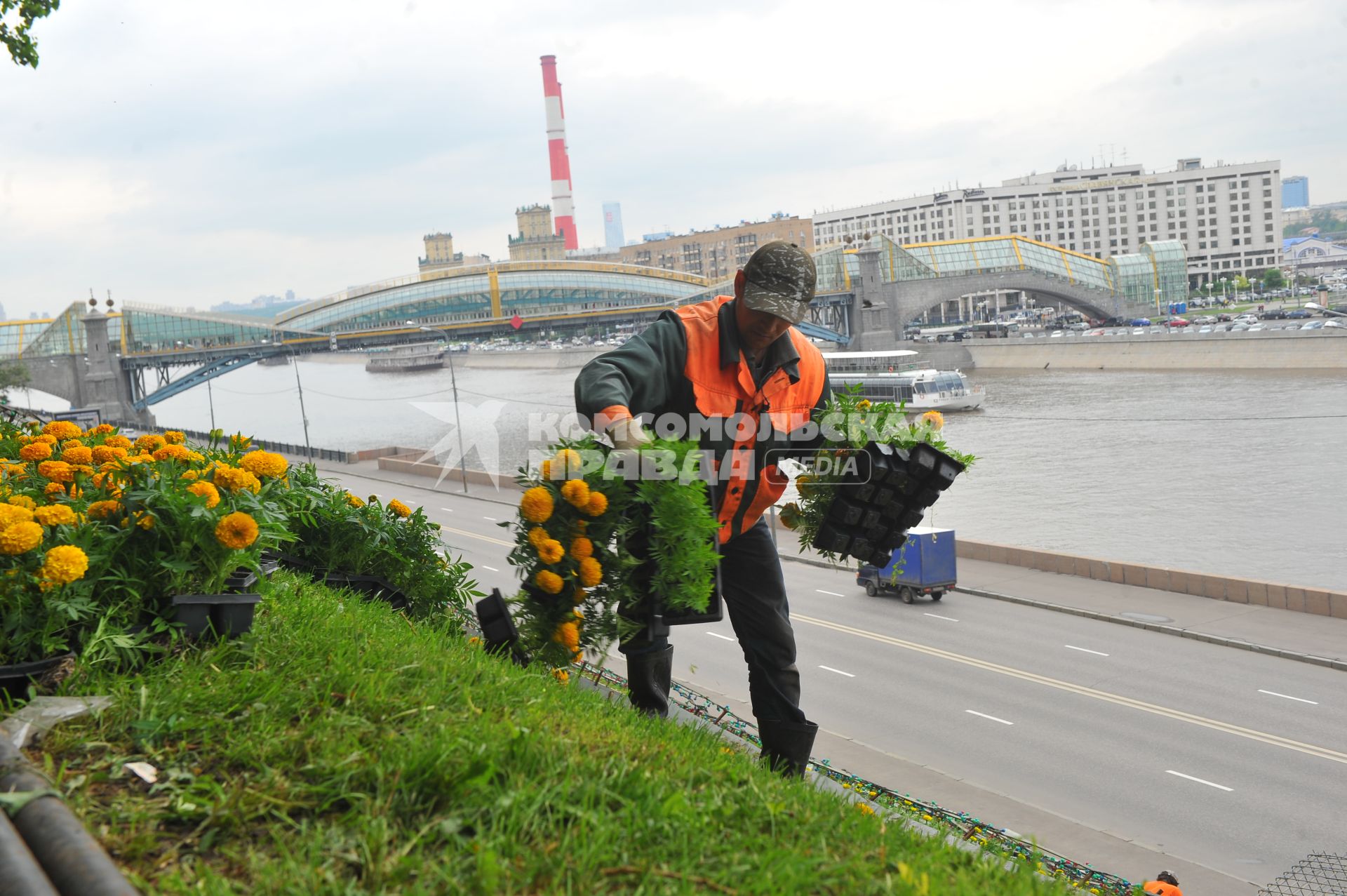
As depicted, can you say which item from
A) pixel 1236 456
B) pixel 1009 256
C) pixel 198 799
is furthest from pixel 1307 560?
pixel 1009 256

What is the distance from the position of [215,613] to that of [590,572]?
119 centimetres

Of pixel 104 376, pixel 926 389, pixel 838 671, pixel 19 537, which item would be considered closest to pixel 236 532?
pixel 19 537

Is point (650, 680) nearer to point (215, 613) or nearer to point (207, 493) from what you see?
point (215, 613)

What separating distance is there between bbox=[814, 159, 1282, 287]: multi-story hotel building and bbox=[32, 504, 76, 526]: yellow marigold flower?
12777cm

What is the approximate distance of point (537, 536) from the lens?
3.73m

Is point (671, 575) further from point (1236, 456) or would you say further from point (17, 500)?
point (1236, 456)

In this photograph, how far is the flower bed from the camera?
318cm

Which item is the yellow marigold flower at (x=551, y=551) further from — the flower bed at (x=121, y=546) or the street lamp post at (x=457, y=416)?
the street lamp post at (x=457, y=416)

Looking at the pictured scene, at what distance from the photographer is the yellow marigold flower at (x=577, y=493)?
3.67 metres

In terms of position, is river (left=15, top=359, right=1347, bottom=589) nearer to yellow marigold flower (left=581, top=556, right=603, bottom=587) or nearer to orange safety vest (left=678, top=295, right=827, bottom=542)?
orange safety vest (left=678, top=295, right=827, bottom=542)

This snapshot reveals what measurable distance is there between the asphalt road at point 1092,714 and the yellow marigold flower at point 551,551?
9.07 metres

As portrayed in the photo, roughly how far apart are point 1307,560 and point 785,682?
23.4 metres

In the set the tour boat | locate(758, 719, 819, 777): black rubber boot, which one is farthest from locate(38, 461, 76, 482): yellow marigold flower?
the tour boat

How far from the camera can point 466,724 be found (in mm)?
2816
